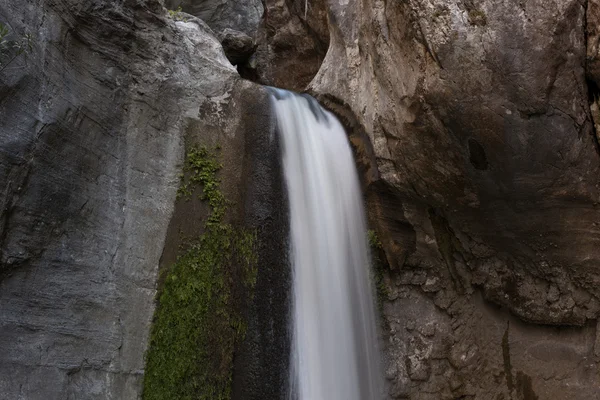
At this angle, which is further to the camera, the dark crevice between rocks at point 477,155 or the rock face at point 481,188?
the dark crevice between rocks at point 477,155

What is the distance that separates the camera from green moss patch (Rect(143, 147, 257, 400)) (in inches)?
207

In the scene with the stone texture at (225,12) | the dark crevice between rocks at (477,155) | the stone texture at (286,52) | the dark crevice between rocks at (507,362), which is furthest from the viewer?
the stone texture at (225,12)

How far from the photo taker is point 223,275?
573 cm

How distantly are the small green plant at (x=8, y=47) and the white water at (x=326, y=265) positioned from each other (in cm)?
289

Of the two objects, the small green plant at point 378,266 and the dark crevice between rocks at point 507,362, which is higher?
the small green plant at point 378,266

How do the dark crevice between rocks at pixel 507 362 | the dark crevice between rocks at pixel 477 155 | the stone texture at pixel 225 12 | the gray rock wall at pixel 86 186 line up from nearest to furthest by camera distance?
the gray rock wall at pixel 86 186 → the dark crevice between rocks at pixel 477 155 → the dark crevice between rocks at pixel 507 362 → the stone texture at pixel 225 12

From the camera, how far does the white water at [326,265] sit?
566 centimetres

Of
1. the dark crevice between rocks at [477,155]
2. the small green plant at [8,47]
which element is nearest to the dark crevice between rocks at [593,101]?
the dark crevice between rocks at [477,155]

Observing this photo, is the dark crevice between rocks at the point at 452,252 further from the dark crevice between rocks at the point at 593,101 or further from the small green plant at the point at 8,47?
the small green plant at the point at 8,47

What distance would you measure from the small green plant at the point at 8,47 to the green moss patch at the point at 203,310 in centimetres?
204

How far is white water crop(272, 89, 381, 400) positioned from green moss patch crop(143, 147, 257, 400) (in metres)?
0.61

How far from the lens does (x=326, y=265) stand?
20.0 ft

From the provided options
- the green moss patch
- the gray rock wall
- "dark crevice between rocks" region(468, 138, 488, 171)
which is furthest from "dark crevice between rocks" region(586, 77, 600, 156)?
the gray rock wall

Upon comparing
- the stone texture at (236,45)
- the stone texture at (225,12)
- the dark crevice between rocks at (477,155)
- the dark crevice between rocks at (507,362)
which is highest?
the stone texture at (225,12)
